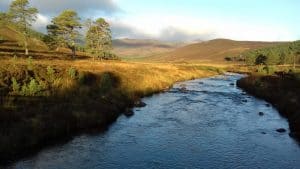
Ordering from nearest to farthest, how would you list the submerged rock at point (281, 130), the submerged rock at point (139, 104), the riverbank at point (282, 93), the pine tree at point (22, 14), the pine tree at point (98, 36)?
the submerged rock at point (281, 130), the riverbank at point (282, 93), the submerged rock at point (139, 104), the pine tree at point (22, 14), the pine tree at point (98, 36)

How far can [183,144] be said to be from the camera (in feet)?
113

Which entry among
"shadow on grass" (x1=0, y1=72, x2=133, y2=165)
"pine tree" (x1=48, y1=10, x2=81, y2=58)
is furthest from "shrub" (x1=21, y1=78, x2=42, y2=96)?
"pine tree" (x1=48, y1=10, x2=81, y2=58)

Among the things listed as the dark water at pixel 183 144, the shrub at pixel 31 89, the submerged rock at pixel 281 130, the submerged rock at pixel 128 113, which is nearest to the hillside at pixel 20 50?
the shrub at pixel 31 89

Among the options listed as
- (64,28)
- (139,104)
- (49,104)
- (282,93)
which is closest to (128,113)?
(139,104)

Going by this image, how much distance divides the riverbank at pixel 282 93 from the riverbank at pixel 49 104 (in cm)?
2238

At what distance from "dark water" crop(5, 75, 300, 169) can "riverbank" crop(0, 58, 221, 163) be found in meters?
1.89

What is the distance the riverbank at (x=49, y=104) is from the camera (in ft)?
99.1

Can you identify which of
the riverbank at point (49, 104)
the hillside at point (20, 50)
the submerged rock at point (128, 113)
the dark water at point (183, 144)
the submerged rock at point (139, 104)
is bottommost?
the dark water at point (183, 144)

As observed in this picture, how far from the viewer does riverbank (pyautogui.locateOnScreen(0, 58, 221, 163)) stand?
30205 millimetres

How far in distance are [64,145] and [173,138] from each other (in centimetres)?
1140

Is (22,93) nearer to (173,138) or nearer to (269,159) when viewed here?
(173,138)

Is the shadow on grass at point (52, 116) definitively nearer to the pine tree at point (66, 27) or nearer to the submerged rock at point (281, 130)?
the submerged rock at point (281, 130)

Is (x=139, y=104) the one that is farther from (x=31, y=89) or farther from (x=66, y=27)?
(x=66, y=27)

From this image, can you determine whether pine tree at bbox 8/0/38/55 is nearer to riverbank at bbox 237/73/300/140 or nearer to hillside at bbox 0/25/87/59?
hillside at bbox 0/25/87/59
